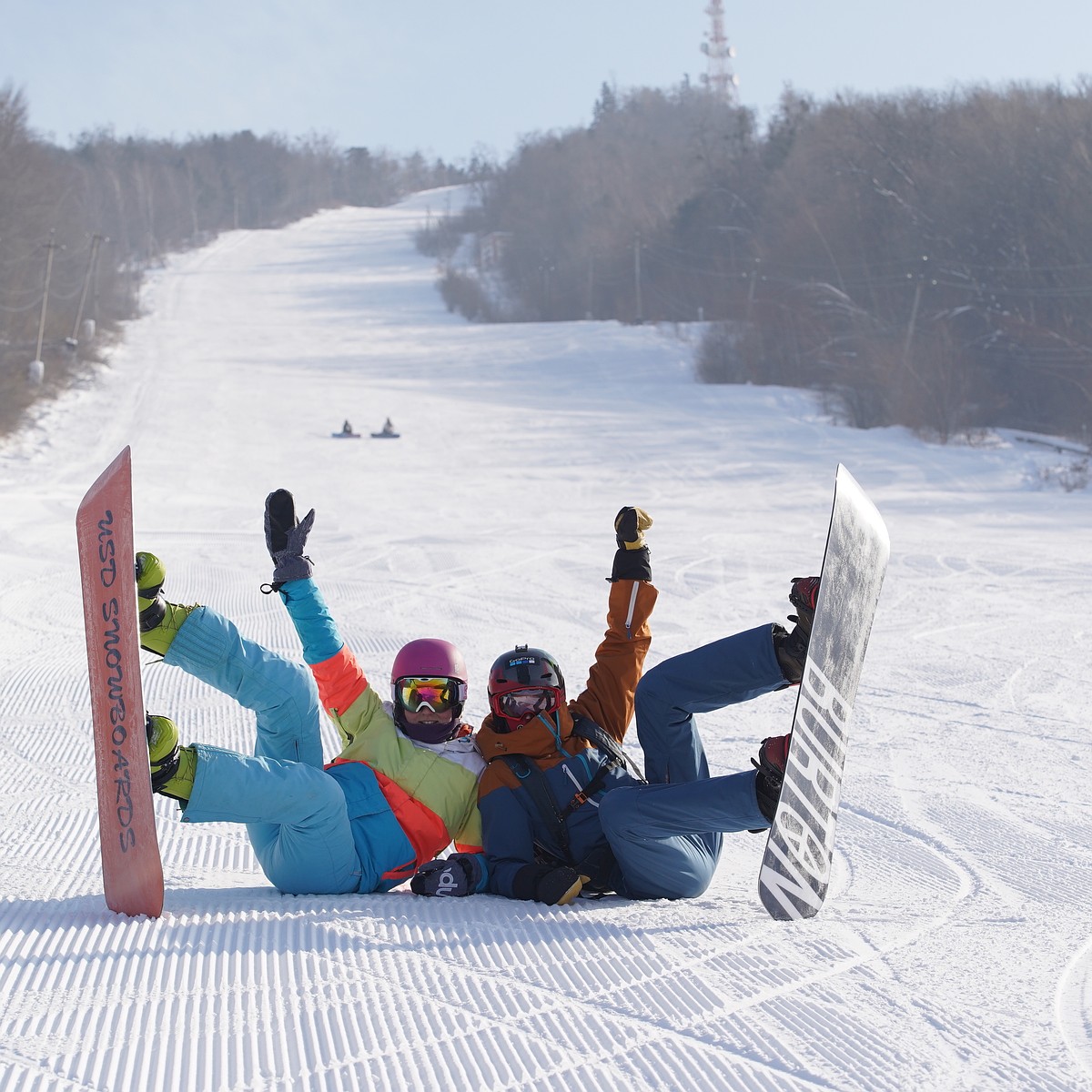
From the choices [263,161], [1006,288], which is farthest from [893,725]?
[263,161]

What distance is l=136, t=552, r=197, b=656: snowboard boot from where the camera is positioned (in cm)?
309

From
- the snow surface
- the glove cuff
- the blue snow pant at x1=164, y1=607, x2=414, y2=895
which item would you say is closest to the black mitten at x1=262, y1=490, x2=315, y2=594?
the glove cuff

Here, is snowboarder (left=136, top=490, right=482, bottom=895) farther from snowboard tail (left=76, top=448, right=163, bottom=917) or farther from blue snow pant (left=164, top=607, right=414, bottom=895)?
snowboard tail (left=76, top=448, right=163, bottom=917)

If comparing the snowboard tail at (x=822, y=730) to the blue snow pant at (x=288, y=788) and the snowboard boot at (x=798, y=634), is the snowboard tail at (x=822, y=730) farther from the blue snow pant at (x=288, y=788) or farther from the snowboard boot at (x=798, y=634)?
the blue snow pant at (x=288, y=788)

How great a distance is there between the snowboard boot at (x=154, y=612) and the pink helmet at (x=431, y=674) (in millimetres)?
596

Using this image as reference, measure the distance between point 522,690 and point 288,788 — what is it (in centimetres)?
81

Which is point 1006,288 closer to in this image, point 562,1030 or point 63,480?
point 63,480

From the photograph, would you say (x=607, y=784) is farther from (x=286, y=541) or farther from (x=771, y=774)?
(x=286, y=541)

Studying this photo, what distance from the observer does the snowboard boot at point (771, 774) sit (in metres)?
2.87

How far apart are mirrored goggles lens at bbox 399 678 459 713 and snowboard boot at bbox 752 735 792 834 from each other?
0.91 meters

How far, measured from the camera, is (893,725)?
220 inches

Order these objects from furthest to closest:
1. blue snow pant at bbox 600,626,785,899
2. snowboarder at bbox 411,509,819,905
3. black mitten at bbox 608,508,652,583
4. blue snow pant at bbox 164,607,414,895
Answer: black mitten at bbox 608,508,652,583 < snowboarder at bbox 411,509,819,905 < blue snow pant at bbox 600,626,785,899 < blue snow pant at bbox 164,607,414,895

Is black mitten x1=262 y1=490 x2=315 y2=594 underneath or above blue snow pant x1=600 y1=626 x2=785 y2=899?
above

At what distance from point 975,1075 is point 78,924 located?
1.82 metres
